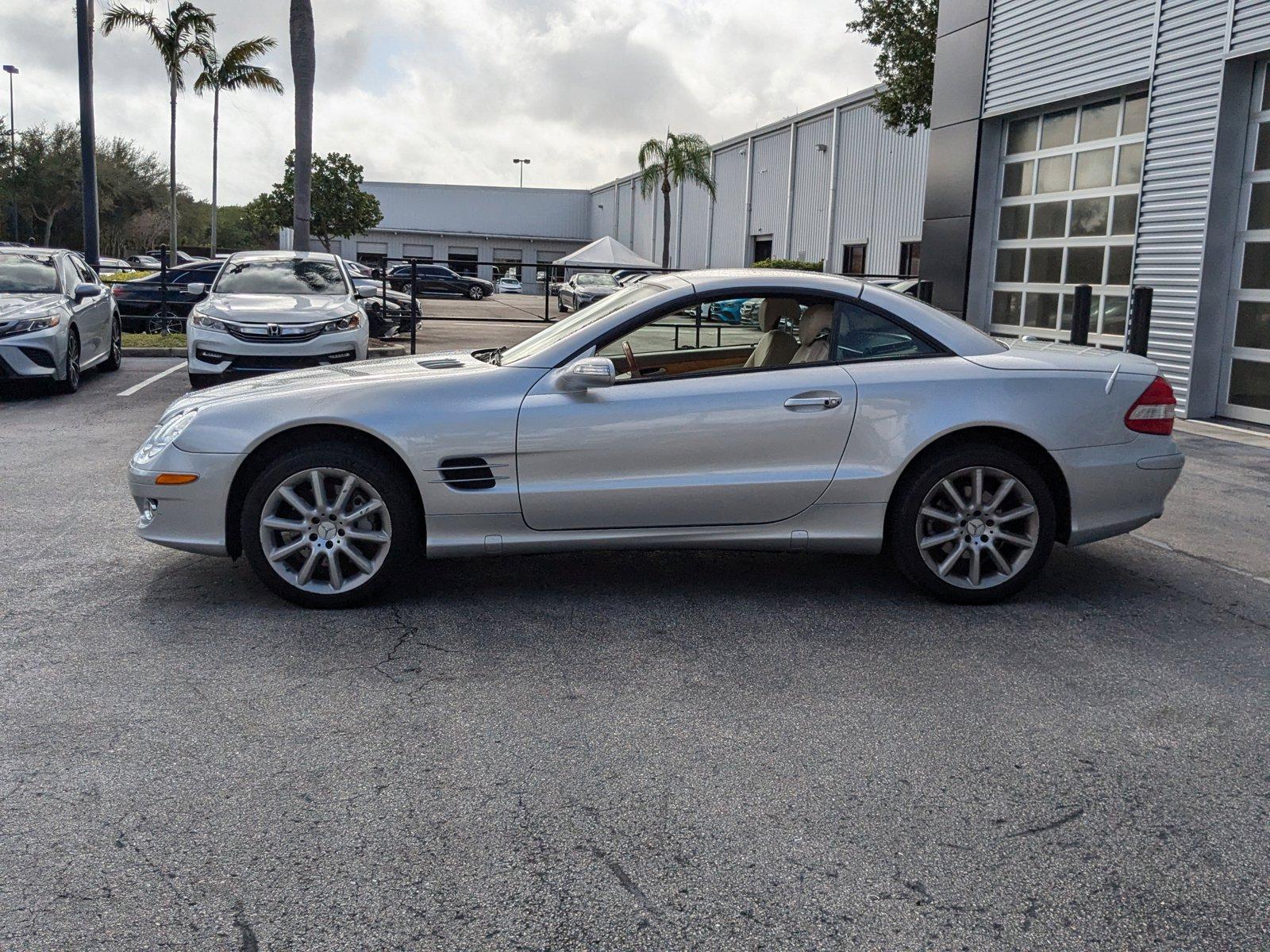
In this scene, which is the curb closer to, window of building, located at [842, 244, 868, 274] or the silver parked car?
the silver parked car

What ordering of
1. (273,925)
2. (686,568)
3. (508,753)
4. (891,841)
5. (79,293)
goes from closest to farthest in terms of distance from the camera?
(273,925) → (891,841) → (508,753) → (686,568) → (79,293)

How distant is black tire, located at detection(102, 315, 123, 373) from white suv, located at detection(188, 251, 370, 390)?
2579mm

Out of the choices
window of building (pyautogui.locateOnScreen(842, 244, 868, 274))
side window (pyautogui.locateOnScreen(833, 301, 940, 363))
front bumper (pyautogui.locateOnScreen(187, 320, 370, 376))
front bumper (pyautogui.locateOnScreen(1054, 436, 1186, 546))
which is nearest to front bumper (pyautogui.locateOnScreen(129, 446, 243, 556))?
side window (pyautogui.locateOnScreen(833, 301, 940, 363))

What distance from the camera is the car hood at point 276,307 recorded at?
11.5 m

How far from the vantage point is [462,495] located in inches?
193

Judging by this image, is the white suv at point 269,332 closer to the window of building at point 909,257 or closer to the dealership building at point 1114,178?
the dealership building at point 1114,178

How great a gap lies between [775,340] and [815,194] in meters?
31.7

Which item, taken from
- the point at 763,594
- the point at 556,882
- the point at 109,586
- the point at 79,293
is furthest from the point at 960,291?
the point at 556,882

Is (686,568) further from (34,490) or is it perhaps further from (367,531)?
(34,490)

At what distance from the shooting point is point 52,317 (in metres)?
11.9

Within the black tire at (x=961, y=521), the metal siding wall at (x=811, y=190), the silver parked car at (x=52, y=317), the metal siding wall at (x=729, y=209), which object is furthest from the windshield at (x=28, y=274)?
the metal siding wall at (x=729, y=209)

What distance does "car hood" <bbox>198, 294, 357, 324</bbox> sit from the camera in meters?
11.5

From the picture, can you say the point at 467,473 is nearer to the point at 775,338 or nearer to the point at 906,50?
the point at 775,338

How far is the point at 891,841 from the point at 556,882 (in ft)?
2.88
